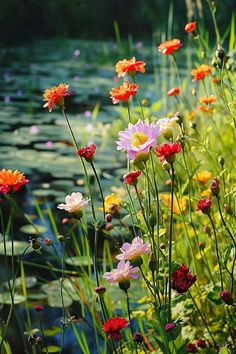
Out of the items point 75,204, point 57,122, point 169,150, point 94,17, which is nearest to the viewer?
point 169,150

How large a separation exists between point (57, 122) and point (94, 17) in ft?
17.2

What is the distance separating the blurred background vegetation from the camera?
8.16 meters

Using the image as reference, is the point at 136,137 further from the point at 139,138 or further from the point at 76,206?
the point at 76,206

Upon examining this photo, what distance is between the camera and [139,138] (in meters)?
0.94

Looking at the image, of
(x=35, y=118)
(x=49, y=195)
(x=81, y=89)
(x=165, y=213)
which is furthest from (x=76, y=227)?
(x=81, y=89)

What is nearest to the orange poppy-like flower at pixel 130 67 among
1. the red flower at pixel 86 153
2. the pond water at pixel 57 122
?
the red flower at pixel 86 153

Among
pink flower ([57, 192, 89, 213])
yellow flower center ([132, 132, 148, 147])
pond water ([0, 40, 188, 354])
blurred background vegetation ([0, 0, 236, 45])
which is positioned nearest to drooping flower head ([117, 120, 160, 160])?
yellow flower center ([132, 132, 148, 147])

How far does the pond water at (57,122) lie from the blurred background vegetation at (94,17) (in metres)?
1.35

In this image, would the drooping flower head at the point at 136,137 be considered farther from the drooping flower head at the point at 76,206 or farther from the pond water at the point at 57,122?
the pond water at the point at 57,122

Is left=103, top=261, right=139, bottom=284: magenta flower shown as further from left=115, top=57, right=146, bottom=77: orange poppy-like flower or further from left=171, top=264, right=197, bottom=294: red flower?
left=115, top=57, right=146, bottom=77: orange poppy-like flower

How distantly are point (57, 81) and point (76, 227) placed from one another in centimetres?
298

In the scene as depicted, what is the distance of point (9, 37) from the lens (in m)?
7.59

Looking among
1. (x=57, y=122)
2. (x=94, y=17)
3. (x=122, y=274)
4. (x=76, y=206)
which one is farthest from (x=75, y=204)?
(x=94, y=17)

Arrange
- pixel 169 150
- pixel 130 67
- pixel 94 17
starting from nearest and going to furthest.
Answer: pixel 169 150, pixel 130 67, pixel 94 17
